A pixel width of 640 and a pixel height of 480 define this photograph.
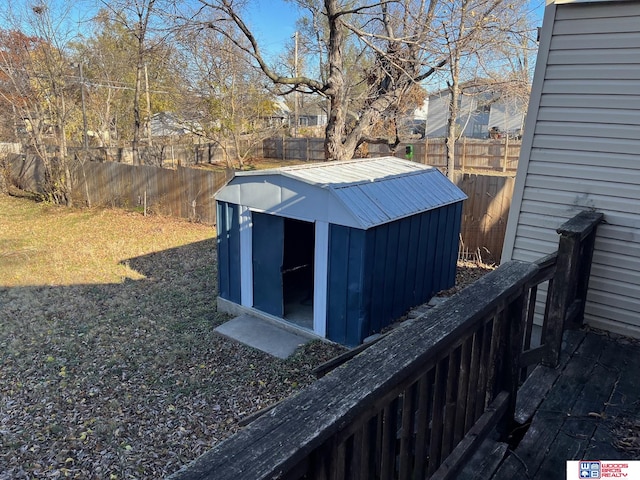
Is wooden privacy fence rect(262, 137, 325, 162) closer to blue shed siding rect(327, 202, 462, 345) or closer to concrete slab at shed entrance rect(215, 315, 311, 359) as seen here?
blue shed siding rect(327, 202, 462, 345)

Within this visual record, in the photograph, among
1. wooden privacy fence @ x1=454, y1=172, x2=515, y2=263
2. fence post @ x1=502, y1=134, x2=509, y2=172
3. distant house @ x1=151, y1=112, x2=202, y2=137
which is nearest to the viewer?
wooden privacy fence @ x1=454, y1=172, x2=515, y2=263

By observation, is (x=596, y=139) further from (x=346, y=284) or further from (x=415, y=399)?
(x=346, y=284)

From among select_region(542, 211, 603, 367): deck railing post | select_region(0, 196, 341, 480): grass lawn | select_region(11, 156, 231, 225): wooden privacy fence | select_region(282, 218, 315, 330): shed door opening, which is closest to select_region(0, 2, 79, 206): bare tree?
select_region(11, 156, 231, 225): wooden privacy fence

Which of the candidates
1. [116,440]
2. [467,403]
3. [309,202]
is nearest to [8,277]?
[116,440]

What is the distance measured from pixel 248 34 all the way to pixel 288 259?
443 cm

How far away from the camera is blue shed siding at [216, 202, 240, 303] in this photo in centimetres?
697

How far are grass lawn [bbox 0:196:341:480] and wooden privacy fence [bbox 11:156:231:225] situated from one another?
2.86 meters

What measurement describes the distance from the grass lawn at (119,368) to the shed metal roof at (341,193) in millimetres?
1828

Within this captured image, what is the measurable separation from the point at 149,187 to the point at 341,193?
953 cm

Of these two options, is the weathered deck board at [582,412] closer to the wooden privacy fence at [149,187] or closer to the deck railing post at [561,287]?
the deck railing post at [561,287]

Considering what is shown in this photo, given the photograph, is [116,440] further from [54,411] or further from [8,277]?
[8,277]

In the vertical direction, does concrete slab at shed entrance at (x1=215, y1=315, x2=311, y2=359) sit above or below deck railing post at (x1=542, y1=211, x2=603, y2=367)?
below
